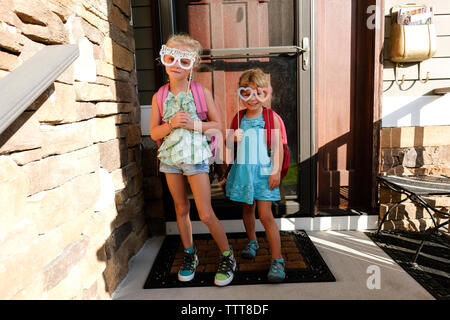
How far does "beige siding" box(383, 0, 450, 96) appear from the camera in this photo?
2.45 metres

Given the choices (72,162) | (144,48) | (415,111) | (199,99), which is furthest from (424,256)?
(144,48)

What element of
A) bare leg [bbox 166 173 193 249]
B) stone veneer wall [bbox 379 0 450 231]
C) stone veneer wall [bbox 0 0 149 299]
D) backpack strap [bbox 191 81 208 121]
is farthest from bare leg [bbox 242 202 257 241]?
stone veneer wall [bbox 379 0 450 231]

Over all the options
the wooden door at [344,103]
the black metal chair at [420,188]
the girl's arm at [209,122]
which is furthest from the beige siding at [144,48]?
the black metal chair at [420,188]

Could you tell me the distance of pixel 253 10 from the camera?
8.25 ft

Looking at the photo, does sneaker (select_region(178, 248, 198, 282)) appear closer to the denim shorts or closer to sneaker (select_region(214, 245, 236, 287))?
sneaker (select_region(214, 245, 236, 287))

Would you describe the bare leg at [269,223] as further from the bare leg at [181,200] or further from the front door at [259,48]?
the front door at [259,48]

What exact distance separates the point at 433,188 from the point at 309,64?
1.25m

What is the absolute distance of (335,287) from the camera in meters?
1.91

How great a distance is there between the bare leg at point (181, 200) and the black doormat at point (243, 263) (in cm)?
23

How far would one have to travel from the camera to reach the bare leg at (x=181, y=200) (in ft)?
6.52

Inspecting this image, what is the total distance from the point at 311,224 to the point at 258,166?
1.01m

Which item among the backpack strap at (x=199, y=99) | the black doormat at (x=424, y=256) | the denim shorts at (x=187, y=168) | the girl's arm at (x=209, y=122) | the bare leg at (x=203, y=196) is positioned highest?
the backpack strap at (x=199, y=99)
